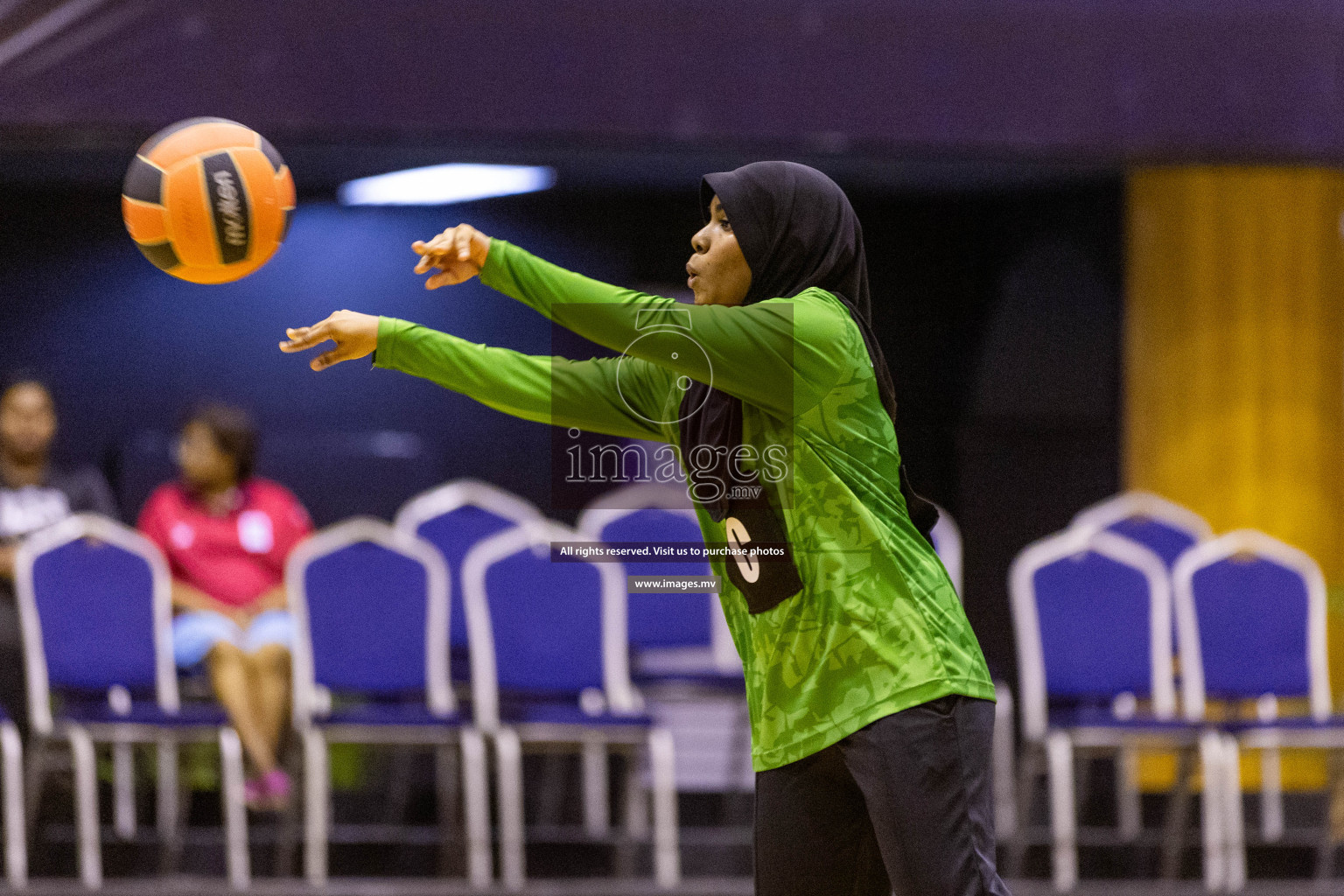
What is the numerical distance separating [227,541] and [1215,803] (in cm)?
325

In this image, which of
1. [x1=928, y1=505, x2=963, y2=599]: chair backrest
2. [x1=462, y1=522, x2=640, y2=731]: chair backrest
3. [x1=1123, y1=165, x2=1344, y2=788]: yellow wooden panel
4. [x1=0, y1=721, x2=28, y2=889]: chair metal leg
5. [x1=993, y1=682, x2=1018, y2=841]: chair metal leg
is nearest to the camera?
[x1=0, y1=721, x2=28, y2=889]: chair metal leg

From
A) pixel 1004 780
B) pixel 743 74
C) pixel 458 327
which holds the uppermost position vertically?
pixel 743 74

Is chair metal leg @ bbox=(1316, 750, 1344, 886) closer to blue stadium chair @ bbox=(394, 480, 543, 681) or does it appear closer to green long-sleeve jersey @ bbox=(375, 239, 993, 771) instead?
blue stadium chair @ bbox=(394, 480, 543, 681)

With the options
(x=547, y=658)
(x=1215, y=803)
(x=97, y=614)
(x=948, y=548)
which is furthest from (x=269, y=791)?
(x=1215, y=803)

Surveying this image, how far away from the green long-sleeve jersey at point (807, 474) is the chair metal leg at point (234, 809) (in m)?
2.58

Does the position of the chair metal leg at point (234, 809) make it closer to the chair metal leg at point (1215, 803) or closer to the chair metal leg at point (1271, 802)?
the chair metal leg at point (1215, 803)

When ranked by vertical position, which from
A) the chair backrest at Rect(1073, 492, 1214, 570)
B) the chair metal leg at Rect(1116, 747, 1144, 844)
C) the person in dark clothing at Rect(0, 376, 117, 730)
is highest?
the person in dark clothing at Rect(0, 376, 117, 730)

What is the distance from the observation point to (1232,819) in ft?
14.2

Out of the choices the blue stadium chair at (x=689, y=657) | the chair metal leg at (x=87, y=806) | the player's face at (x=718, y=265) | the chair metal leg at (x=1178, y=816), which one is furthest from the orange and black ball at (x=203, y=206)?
the chair metal leg at (x=1178, y=816)

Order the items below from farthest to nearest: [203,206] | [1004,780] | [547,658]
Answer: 1. [1004,780]
2. [547,658]
3. [203,206]

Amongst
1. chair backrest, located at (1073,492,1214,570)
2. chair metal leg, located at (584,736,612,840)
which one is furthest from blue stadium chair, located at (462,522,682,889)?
chair backrest, located at (1073,492,1214,570)

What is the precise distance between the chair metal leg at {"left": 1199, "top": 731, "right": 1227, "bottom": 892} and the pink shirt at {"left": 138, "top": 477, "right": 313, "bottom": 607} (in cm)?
301

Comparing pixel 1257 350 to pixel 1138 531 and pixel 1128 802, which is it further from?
pixel 1128 802

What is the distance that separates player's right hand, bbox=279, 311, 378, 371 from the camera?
1853 mm
